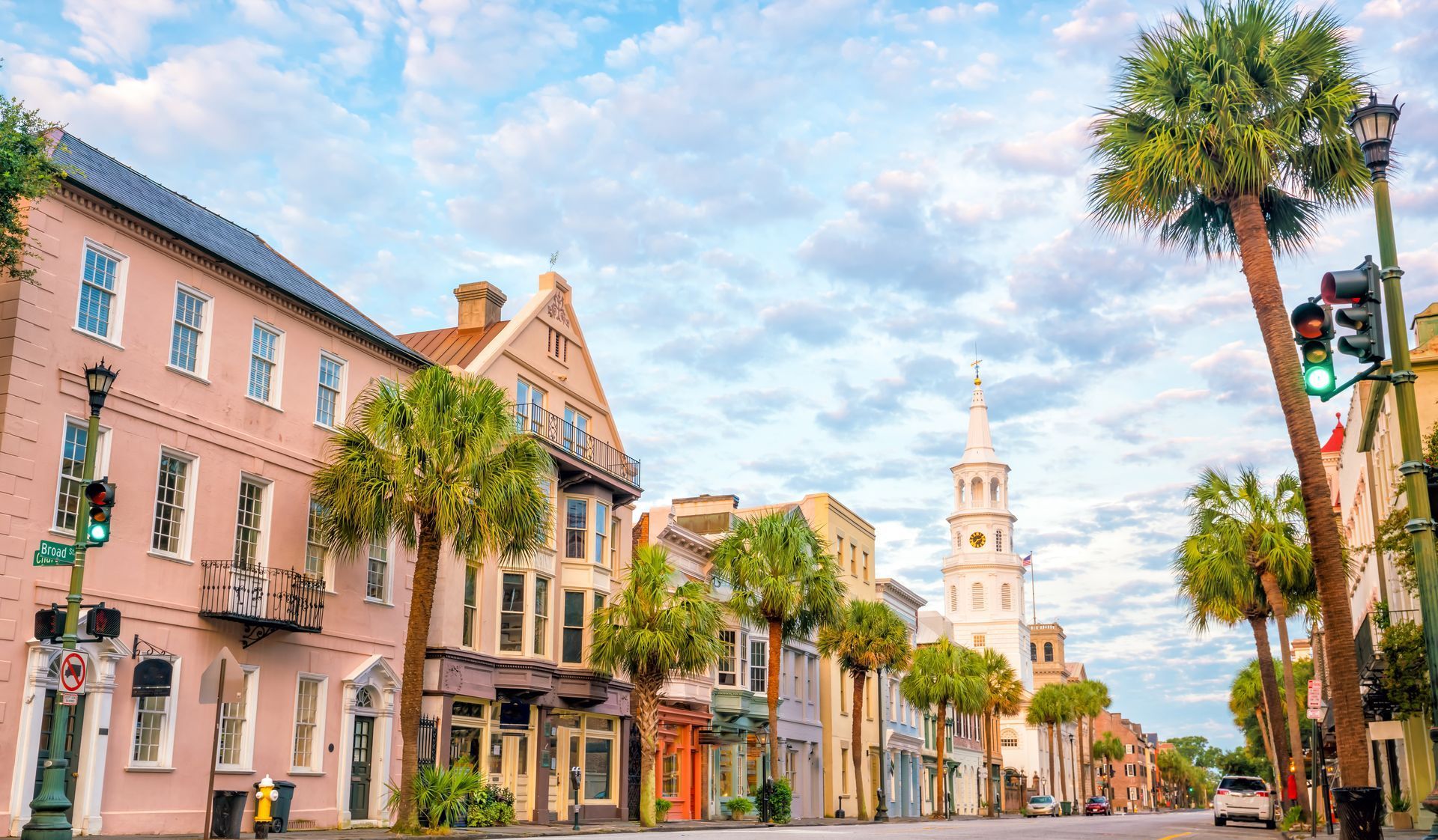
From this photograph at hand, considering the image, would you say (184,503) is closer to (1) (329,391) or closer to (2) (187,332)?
(2) (187,332)

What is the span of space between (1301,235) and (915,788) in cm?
5617

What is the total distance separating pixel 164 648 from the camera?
23.2 meters

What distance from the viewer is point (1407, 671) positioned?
24.7m

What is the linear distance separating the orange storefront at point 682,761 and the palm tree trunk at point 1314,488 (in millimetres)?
26310

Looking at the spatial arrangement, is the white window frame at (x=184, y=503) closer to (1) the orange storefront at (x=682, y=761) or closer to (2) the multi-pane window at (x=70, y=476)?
(2) the multi-pane window at (x=70, y=476)

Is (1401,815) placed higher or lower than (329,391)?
lower

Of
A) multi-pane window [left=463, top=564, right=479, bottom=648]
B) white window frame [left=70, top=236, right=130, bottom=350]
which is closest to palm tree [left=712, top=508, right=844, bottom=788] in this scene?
multi-pane window [left=463, top=564, right=479, bottom=648]

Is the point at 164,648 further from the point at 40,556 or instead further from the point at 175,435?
the point at 40,556

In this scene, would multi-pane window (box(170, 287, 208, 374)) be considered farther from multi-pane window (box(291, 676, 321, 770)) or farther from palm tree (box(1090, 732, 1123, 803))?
palm tree (box(1090, 732, 1123, 803))

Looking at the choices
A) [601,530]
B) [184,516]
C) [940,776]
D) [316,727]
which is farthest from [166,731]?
[940,776]

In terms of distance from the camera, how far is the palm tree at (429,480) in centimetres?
2502

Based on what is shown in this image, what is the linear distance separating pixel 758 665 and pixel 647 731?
571 inches

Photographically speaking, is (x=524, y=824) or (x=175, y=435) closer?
→ (x=175, y=435)

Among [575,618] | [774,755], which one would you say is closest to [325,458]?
[575,618]
